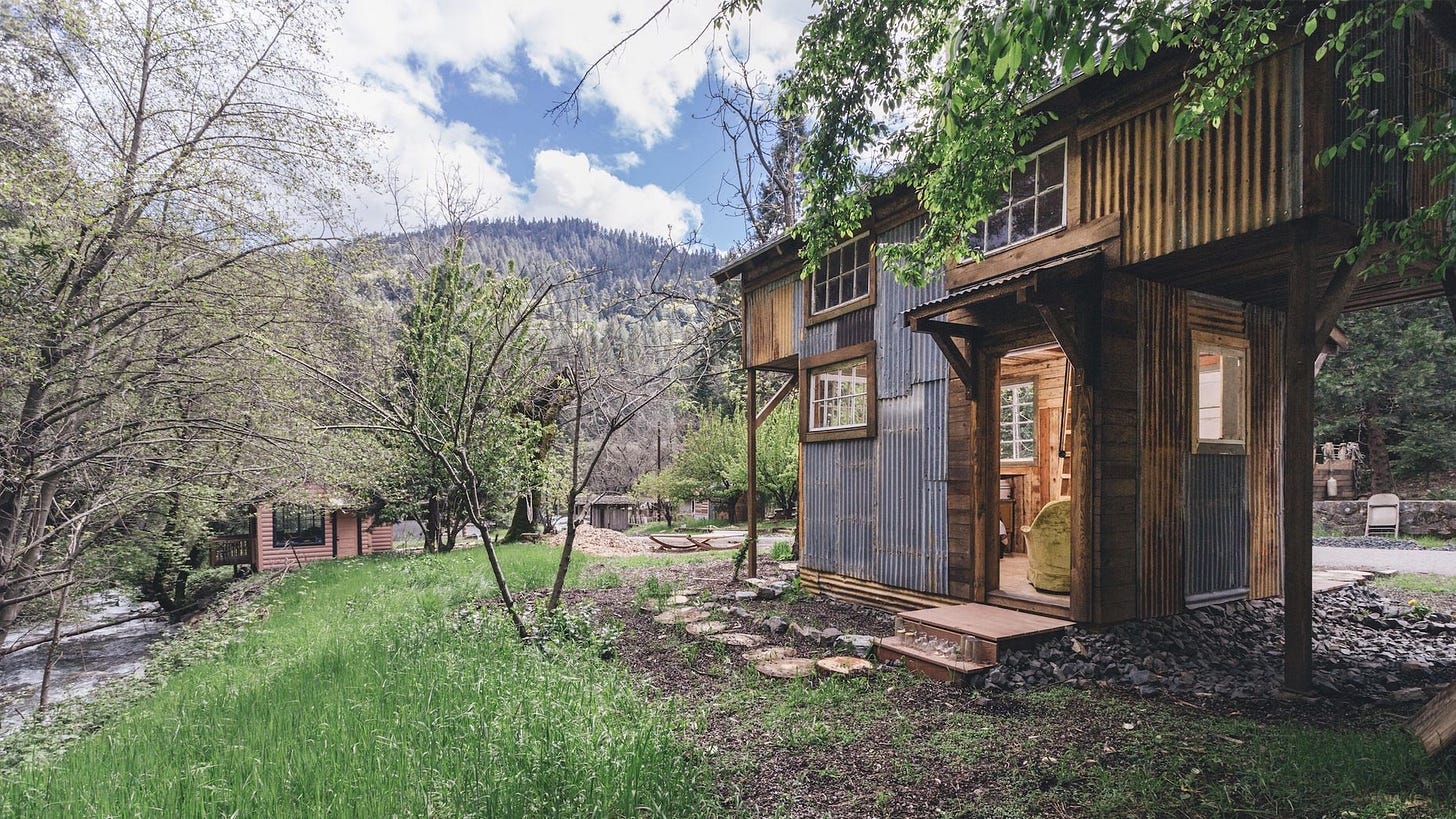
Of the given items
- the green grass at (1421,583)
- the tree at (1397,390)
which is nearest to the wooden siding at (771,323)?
the green grass at (1421,583)

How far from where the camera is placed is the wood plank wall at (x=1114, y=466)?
523 centimetres

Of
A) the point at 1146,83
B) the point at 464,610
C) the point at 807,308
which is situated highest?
the point at 1146,83

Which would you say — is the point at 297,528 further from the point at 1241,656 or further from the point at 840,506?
the point at 1241,656

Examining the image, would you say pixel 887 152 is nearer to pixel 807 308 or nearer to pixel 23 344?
pixel 807 308

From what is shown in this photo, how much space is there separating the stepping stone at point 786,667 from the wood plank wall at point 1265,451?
443 centimetres

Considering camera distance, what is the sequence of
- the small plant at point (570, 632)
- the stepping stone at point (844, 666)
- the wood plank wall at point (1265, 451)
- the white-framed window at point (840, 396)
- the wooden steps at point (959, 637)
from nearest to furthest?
1. the wooden steps at point (959, 637)
2. the stepping stone at point (844, 666)
3. the small plant at point (570, 632)
4. the wood plank wall at point (1265, 451)
5. the white-framed window at point (840, 396)

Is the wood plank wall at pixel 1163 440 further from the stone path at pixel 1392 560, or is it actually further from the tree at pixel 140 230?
the tree at pixel 140 230

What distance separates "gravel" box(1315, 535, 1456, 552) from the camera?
37.0 ft

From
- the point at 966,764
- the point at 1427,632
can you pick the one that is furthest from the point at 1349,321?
the point at 966,764

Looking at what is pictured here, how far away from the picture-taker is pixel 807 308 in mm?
8703

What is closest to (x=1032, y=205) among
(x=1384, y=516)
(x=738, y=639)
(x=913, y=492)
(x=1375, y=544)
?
(x=913, y=492)

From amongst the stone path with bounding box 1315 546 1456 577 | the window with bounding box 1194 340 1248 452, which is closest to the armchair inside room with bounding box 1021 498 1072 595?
the window with bounding box 1194 340 1248 452

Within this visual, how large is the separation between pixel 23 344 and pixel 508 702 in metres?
4.93

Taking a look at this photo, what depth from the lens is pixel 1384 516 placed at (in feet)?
44.1
